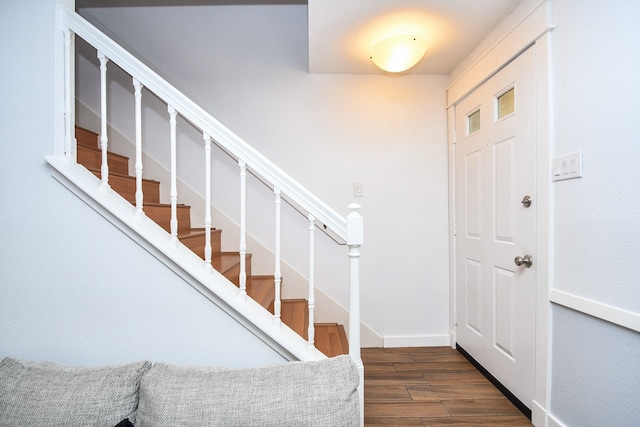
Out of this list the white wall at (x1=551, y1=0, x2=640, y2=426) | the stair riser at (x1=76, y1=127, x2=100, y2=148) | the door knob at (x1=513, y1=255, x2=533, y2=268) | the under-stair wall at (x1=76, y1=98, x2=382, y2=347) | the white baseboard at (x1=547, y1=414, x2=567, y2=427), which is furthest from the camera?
the under-stair wall at (x1=76, y1=98, x2=382, y2=347)

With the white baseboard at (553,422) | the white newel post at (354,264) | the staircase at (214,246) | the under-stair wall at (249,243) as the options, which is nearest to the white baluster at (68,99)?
the staircase at (214,246)

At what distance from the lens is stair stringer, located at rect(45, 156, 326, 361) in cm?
133

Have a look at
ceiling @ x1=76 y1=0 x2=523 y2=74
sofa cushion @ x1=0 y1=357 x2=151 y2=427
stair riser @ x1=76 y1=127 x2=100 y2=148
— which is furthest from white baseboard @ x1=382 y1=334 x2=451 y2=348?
stair riser @ x1=76 y1=127 x2=100 y2=148

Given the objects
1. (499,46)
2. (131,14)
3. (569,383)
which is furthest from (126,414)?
(131,14)

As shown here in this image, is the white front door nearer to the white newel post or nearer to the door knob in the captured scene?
the door knob

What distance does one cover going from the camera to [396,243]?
2523 millimetres

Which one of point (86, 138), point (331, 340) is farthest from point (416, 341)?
point (86, 138)

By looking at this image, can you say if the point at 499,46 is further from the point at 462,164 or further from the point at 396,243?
the point at 396,243

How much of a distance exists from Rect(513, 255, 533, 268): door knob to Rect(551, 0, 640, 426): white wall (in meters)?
0.16

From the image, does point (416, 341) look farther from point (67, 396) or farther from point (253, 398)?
point (67, 396)

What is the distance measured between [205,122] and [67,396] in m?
1.17

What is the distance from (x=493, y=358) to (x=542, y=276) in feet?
2.49

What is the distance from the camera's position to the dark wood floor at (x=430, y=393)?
1630 millimetres

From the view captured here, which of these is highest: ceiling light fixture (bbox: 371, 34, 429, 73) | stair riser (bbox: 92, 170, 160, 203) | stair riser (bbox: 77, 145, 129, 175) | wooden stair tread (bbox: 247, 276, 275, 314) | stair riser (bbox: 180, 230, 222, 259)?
ceiling light fixture (bbox: 371, 34, 429, 73)
